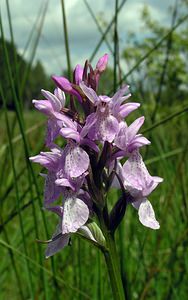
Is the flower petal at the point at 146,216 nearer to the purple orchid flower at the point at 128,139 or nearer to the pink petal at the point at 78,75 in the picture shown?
the purple orchid flower at the point at 128,139

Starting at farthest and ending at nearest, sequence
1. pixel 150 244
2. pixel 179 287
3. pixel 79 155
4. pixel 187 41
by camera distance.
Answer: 1. pixel 187 41
2. pixel 150 244
3. pixel 179 287
4. pixel 79 155

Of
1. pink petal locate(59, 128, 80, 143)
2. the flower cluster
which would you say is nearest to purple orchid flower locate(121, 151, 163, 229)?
the flower cluster

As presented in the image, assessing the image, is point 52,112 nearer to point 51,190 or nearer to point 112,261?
point 51,190

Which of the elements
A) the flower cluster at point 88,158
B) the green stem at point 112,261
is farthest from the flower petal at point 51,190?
the green stem at point 112,261

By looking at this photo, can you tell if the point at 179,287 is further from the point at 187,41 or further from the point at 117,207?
the point at 187,41

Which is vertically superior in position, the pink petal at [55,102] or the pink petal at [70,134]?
the pink petal at [55,102]

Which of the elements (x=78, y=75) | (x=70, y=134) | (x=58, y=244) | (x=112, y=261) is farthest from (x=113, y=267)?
(x=78, y=75)

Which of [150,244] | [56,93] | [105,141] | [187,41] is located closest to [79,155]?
[105,141]
